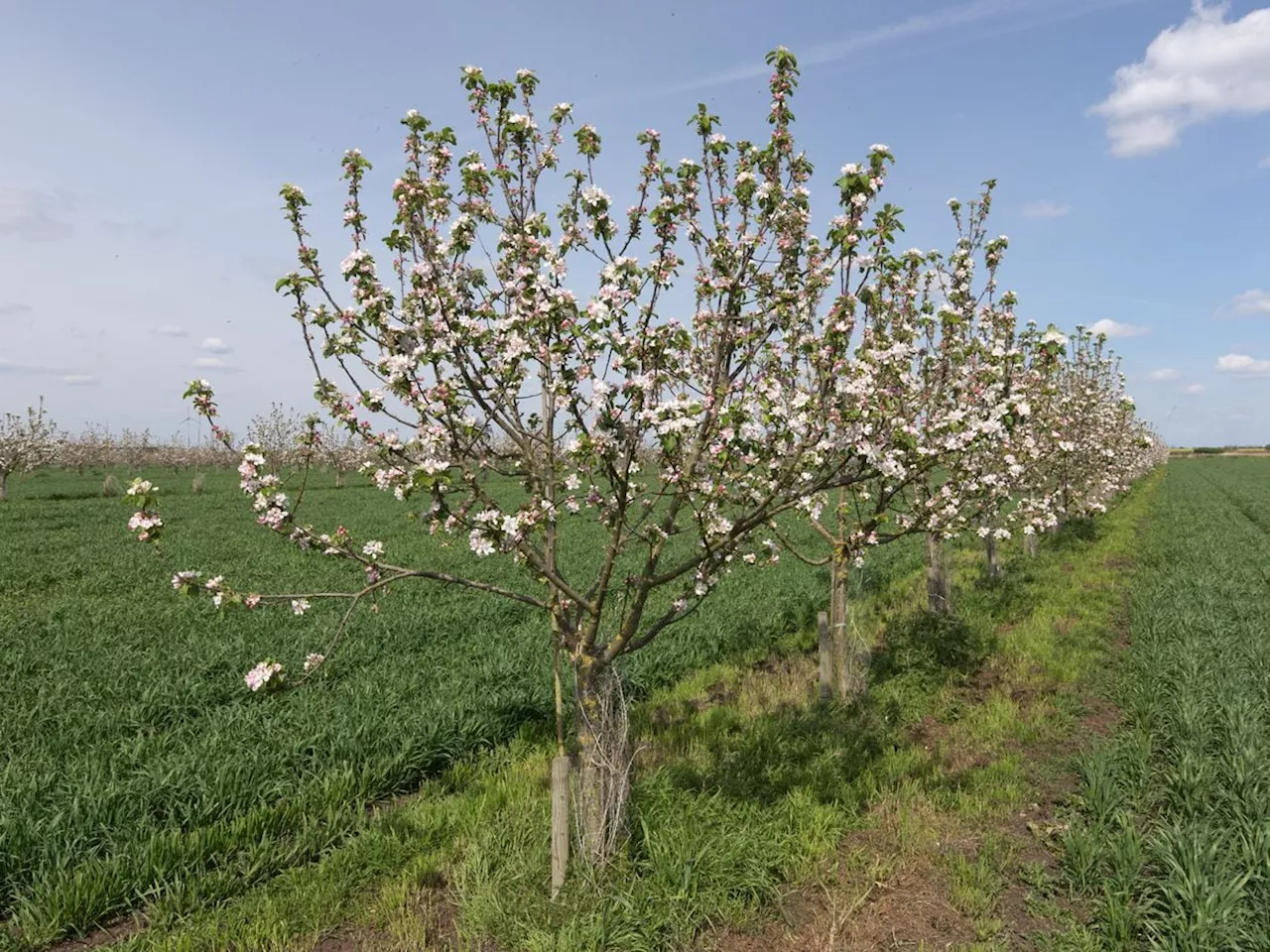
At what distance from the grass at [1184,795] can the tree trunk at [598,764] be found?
3277 mm

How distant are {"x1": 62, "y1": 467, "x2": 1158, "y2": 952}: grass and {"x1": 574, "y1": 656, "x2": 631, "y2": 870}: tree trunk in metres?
0.26

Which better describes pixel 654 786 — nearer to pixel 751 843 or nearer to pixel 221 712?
pixel 751 843

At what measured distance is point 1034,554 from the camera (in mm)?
19094

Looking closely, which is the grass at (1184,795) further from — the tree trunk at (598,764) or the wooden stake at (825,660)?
the tree trunk at (598,764)

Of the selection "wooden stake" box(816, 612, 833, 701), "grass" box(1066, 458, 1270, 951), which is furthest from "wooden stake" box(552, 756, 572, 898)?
"wooden stake" box(816, 612, 833, 701)

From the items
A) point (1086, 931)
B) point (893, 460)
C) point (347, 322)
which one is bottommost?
point (1086, 931)

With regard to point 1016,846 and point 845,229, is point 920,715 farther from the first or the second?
point 845,229

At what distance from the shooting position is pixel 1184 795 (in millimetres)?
6344

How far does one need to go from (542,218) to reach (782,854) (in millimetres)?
5274

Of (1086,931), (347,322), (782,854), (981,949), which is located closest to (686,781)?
(782,854)

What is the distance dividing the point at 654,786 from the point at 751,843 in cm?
113

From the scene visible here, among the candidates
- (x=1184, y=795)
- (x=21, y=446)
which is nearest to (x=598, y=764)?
(x=1184, y=795)

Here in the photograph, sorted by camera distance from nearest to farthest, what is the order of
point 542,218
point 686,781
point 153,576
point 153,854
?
point 542,218
point 153,854
point 686,781
point 153,576

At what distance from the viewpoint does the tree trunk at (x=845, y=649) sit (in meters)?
8.98
